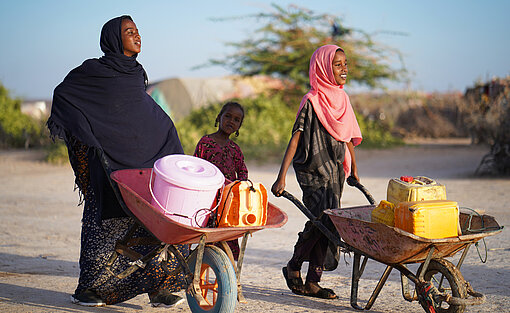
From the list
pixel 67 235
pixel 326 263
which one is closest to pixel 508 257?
pixel 326 263

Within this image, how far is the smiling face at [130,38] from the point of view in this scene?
3.99 meters

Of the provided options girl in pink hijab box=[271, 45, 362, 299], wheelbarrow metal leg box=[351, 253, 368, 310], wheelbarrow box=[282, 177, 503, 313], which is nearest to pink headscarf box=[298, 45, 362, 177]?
girl in pink hijab box=[271, 45, 362, 299]

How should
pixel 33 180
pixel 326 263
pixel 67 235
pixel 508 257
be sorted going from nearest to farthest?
pixel 326 263 < pixel 508 257 < pixel 67 235 < pixel 33 180

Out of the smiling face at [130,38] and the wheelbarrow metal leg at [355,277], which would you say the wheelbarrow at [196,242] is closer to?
the wheelbarrow metal leg at [355,277]

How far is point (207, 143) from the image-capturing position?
180 inches

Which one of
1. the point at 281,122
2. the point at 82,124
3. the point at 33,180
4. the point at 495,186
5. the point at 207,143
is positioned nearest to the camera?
the point at 82,124

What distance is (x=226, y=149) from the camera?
15.1ft

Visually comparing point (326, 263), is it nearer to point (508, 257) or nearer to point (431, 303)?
point (431, 303)

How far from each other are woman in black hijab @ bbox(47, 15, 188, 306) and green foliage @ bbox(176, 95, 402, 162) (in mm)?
9210

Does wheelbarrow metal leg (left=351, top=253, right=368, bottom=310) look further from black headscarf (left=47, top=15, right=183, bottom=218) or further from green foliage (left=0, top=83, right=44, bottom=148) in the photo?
green foliage (left=0, top=83, right=44, bottom=148)

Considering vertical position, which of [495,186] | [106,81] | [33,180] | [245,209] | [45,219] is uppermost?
[106,81]

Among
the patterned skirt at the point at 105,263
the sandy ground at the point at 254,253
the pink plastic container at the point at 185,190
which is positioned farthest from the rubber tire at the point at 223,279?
the sandy ground at the point at 254,253

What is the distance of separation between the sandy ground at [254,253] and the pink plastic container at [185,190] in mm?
1011

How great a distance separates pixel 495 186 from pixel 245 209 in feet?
24.9
